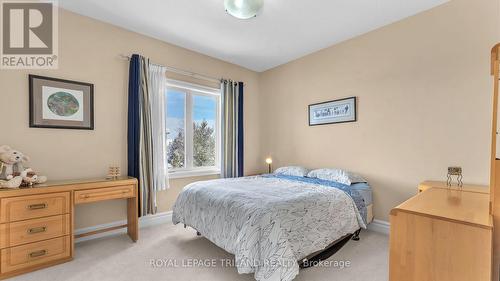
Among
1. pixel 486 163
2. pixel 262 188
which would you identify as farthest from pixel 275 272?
pixel 486 163

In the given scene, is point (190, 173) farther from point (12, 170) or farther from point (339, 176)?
point (339, 176)

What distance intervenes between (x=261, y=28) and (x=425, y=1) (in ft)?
6.14

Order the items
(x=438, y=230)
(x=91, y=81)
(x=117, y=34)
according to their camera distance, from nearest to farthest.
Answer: (x=438, y=230)
(x=91, y=81)
(x=117, y=34)

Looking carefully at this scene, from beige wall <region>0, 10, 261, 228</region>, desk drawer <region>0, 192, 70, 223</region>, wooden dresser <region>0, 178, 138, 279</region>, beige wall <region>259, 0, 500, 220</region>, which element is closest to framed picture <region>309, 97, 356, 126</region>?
beige wall <region>259, 0, 500, 220</region>

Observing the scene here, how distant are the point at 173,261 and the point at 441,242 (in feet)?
7.16

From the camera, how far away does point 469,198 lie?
5.68 ft

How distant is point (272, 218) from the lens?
177 cm

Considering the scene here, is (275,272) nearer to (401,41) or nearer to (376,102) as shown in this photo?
(376,102)

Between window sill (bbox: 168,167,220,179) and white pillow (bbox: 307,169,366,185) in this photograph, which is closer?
white pillow (bbox: 307,169,366,185)

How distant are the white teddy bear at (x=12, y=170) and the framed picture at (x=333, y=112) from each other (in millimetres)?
3644

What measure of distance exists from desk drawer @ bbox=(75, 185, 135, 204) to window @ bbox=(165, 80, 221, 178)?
852 mm

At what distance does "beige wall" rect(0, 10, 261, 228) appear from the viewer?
235 cm

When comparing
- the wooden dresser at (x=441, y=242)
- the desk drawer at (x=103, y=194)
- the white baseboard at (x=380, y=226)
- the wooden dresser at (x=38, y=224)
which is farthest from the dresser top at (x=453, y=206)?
the wooden dresser at (x=38, y=224)

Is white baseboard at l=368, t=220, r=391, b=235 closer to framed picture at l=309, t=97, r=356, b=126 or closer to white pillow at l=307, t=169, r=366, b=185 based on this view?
white pillow at l=307, t=169, r=366, b=185
